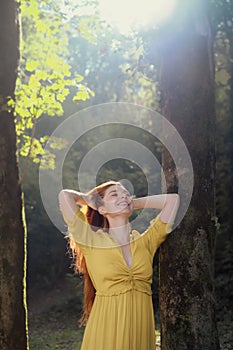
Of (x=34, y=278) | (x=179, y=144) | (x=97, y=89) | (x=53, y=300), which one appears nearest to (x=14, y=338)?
(x=179, y=144)

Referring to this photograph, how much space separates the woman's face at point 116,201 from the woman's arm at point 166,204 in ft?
0.79

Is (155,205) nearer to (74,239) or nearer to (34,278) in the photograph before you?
(74,239)

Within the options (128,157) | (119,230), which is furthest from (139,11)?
(128,157)

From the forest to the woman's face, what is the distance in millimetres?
460

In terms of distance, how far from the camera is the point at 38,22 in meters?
9.07

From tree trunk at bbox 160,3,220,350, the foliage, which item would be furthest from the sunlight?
the foliage

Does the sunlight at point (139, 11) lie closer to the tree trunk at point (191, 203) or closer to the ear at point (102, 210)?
the tree trunk at point (191, 203)

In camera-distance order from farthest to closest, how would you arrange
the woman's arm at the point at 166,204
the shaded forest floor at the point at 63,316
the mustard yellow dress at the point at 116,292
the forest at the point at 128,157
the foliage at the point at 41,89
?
1. the shaded forest floor at the point at 63,316
2. the foliage at the point at 41,89
3. the forest at the point at 128,157
4. the woman's arm at the point at 166,204
5. the mustard yellow dress at the point at 116,292

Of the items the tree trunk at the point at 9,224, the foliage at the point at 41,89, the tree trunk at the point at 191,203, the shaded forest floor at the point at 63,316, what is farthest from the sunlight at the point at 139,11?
the shaded forest floor at the point at 63,316

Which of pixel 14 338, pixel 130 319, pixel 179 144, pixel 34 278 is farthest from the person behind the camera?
pixel 34 278

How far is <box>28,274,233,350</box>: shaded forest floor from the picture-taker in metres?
9.88

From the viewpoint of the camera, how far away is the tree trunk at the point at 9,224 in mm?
5527

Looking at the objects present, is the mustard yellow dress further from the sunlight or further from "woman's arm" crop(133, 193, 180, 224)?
the sunlight

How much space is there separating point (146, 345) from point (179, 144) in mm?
1492
